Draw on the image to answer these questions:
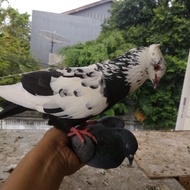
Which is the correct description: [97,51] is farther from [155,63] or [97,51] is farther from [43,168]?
[43,168]

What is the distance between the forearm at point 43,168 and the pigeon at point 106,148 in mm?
39

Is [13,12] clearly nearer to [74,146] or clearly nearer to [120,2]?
[120,2]

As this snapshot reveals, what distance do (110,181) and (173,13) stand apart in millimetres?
1484

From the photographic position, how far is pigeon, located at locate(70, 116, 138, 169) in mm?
507

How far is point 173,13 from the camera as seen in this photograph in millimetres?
1761

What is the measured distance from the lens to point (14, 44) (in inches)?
80.4

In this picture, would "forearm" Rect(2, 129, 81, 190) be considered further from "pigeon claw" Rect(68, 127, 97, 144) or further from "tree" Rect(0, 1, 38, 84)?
"tree" Rect(0, 1, 38, 84)

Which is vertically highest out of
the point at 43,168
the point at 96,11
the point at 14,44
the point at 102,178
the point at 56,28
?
the point at 96,11

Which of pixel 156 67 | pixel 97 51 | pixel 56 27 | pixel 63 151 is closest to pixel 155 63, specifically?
pixel 156 67

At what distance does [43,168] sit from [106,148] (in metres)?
0.14

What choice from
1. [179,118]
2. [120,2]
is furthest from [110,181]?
[120,2]

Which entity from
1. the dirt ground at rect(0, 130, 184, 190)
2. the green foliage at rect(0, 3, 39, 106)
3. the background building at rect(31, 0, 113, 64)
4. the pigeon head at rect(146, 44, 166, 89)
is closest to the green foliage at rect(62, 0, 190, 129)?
the green foliage at rect(0, 3, 39, 106)

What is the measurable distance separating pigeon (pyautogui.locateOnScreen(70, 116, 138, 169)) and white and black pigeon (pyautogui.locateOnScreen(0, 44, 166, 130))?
5cm

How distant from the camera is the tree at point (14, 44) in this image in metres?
1.65
